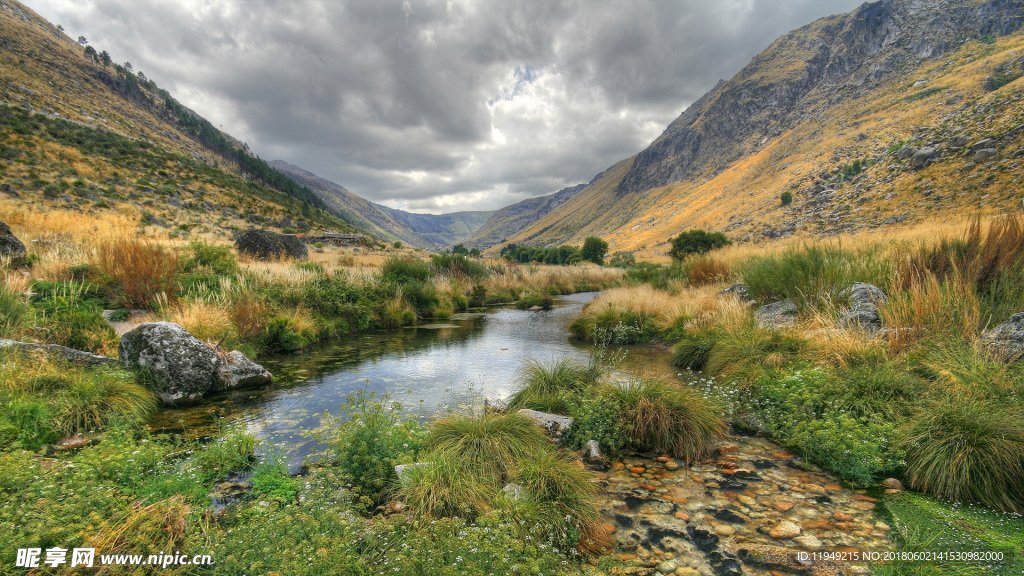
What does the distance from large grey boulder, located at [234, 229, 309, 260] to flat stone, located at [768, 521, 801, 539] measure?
1976cm

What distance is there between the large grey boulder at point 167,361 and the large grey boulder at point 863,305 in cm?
1031

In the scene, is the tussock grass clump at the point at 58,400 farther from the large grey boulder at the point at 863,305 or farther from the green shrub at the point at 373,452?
the large grey boulder at the point at 863,305

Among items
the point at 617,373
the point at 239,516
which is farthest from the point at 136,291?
the point at 617,373

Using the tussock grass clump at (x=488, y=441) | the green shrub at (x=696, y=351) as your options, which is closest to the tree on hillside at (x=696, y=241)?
the green shrub at (x=696, y=351)

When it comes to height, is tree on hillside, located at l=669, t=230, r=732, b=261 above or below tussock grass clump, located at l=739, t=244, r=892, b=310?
above

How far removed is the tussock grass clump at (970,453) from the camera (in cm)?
288

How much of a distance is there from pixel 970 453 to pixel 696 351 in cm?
488

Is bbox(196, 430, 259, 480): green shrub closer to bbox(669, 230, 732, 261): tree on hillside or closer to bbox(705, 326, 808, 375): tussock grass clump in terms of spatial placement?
bbox(705, 326, 808, 375): tussock grass clump

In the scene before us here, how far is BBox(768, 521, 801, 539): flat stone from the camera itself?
2.80 metres

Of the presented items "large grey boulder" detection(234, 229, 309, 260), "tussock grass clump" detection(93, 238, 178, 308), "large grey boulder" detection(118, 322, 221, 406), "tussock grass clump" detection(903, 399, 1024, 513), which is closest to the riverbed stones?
"tussock grass clump" detection(903, 399, 1024, 513)

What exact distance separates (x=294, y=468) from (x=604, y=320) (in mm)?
9183

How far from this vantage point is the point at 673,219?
349 feet

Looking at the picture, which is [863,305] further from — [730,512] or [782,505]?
[730,512]

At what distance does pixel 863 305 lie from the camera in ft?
22.0
